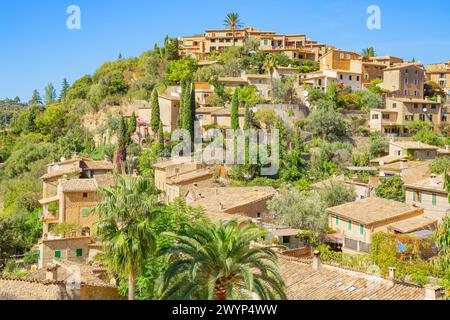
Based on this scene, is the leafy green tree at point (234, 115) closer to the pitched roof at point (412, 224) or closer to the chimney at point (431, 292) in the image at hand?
the pitched roof at point (412, 224)

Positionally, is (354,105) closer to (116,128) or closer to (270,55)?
(270,55)

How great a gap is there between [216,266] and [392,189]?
27.8m

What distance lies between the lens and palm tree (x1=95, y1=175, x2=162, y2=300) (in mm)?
14109

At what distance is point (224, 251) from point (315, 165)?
3730cm

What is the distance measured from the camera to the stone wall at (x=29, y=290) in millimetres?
17000

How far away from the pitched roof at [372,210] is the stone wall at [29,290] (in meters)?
17.3

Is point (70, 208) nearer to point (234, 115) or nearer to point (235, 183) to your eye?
point (235, 183)

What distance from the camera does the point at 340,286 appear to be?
17.3m

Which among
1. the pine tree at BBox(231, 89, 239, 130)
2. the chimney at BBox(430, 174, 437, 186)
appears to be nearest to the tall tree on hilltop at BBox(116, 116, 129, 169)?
the pine tree at BBox(231, 89, 239, 130)

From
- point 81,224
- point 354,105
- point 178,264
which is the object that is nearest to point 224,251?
point 178,264

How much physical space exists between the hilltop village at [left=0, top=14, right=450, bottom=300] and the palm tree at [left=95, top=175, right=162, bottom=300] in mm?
37

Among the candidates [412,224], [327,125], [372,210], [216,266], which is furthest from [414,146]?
[216,266]

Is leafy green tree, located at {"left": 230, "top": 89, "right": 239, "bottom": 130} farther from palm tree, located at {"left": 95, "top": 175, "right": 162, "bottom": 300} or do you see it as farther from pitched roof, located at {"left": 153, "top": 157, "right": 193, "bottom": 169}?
palm tree, located at {"left": 95, "top": 175, "right": 162, "bottom": 300}

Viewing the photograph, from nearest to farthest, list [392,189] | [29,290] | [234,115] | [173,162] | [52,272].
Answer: [29,290]
[52,272]
[392,189]
[173,162]
[234,115]
